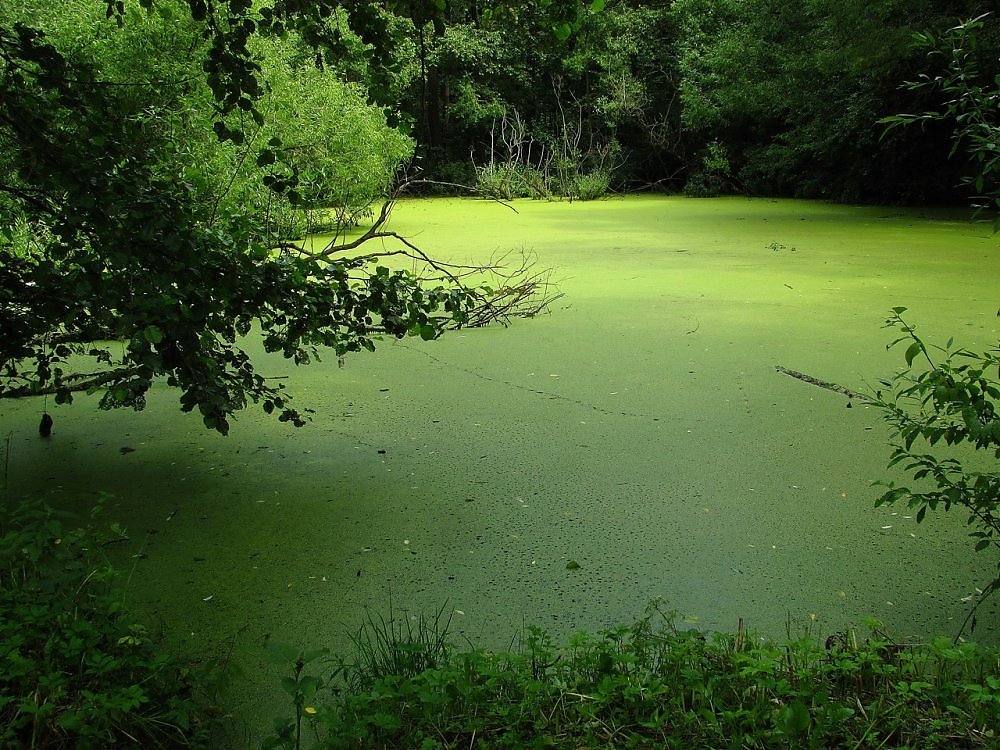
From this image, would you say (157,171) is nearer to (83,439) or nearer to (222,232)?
(222,232)

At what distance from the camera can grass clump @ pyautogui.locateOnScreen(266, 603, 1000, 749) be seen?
43.3 inches

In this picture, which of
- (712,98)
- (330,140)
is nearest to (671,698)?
(330,140)

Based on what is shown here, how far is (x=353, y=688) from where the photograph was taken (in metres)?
1.28

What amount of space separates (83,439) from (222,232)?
0.93 m

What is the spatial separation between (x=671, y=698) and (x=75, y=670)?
33.3 inches

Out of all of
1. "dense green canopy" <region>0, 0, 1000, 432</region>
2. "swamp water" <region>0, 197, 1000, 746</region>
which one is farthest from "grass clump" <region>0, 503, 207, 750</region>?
"dense green canopy" <region>0, 0, 1000, 432</region>

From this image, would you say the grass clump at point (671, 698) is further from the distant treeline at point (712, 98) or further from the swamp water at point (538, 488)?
the distant treeline at point (712, 98)

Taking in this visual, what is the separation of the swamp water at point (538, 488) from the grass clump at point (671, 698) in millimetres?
172

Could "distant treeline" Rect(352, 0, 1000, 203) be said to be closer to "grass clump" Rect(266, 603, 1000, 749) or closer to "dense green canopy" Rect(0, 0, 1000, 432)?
"dense green canopy" Rect(0, 0, 1000, 432)

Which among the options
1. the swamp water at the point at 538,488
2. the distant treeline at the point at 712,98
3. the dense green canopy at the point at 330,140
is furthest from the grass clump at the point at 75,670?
the distant treeline at the point at 712,98

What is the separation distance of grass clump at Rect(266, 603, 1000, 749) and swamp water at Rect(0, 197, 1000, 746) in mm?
172

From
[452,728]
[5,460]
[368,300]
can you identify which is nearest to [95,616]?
[452,728]

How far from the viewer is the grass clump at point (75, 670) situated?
3.58 feet

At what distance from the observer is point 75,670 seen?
3.99ft
